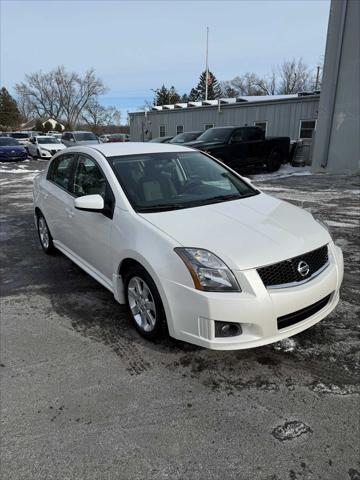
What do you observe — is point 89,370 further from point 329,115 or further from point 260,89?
point 260,89

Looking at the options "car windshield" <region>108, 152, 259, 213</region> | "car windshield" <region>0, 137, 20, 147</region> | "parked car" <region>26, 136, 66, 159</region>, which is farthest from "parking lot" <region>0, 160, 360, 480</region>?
"parked car" <region>26, 136, 66, 159</region>

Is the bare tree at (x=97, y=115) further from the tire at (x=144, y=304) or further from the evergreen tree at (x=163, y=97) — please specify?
the tire at (x=144, y=304)

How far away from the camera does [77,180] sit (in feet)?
14.0

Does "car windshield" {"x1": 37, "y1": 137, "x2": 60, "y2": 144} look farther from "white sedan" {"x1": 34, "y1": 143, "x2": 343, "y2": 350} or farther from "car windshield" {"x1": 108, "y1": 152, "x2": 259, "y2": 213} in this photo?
"car windshield" {"x1": 108, "y1": 152, "x2": 259, "y2": 213}

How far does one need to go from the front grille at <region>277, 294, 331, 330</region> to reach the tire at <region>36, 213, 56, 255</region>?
359cm

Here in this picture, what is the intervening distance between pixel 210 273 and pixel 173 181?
146cm

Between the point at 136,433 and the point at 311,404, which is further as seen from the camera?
the point at 311,404

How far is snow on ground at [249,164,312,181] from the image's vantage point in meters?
14.7

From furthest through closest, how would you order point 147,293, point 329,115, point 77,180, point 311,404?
point 329,115 < point 77,180 < point 147,293 < point 311,404

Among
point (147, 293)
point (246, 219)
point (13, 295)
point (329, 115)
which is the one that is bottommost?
point (13, 295)

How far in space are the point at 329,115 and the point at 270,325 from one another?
46.3ft

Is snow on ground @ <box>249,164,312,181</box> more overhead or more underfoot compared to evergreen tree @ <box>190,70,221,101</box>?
more underfoot

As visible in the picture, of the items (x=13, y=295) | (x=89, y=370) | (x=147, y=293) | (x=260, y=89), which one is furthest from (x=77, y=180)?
(x=260, y=89)

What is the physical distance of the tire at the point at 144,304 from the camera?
2941mm
